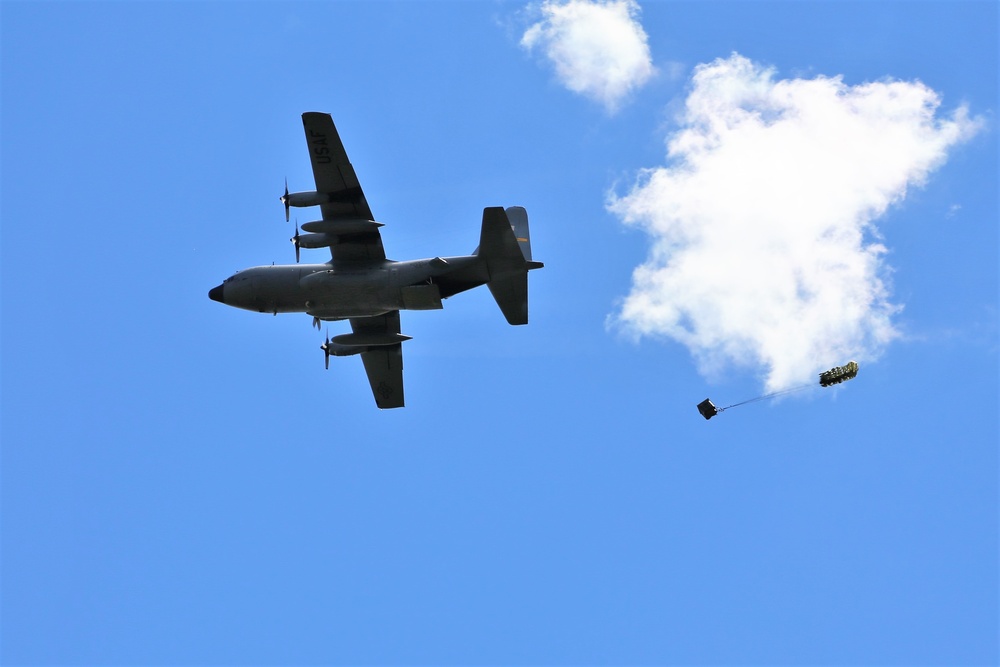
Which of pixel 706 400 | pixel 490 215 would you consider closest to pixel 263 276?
pixel 490 215

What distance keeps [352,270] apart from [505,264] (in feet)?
16.0

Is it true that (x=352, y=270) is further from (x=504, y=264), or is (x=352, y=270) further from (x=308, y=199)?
(x=504, y=264)

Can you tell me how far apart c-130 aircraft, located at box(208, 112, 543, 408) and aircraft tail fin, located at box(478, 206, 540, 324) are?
29 mm

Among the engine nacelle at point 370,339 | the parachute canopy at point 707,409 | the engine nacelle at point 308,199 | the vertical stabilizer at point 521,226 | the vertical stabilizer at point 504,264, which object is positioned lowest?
the parachute canopy at point 707,409

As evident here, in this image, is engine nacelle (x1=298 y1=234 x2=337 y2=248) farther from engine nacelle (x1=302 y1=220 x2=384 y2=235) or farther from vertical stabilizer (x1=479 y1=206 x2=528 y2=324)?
vertical stabilizer (x1=479 y1=206 x2=528 y2=324)

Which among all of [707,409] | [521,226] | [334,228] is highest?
[521,226]

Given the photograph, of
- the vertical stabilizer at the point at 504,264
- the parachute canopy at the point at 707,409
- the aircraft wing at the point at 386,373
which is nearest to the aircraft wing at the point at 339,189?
the vertical stabilizer at the point at 504,264

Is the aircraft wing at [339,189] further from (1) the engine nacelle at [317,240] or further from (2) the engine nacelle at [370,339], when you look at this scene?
(2) the engine nacelle at [370,339]

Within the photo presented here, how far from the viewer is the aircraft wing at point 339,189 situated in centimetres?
3068

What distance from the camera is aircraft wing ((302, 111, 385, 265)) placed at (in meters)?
30.7

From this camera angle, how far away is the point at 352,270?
32.6 m

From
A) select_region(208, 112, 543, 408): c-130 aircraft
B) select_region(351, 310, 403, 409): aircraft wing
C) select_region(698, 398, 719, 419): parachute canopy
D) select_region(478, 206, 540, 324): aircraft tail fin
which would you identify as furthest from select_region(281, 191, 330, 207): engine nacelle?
select_region(698, 398, 719, 419): parachute canopy

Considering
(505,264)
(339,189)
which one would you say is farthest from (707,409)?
(339,189)

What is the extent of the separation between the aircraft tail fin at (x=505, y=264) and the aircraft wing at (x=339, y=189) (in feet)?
11.8
